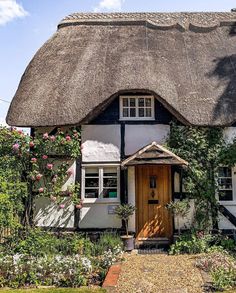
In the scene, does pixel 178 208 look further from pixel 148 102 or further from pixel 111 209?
pixel 148 102

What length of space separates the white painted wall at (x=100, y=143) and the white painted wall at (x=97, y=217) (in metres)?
1.60

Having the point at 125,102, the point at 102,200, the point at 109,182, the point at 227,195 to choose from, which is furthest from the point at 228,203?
the point at 125,102

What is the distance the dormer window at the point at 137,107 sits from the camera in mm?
12375

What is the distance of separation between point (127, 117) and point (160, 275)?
592 cm

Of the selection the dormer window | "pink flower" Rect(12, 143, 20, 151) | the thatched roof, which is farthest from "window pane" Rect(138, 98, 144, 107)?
"pink flower" Rect(12, 143, 20, 151)

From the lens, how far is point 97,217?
11.8 metres

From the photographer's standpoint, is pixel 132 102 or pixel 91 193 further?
pixel 132 102

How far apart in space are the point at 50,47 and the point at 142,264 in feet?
31.6

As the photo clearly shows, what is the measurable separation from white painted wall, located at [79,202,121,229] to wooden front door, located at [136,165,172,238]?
824mm

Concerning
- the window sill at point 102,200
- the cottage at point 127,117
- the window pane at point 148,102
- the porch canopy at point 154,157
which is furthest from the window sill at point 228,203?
the window pane at point 148,102

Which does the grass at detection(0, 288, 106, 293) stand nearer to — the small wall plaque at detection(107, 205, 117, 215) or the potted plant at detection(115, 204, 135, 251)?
the potted plant at detection(115, 204, 135, 251)

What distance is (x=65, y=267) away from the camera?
779cm

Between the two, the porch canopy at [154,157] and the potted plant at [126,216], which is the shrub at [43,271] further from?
the porch canopy at [154,157]

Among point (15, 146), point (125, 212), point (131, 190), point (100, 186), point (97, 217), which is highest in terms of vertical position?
point (15, 146)
